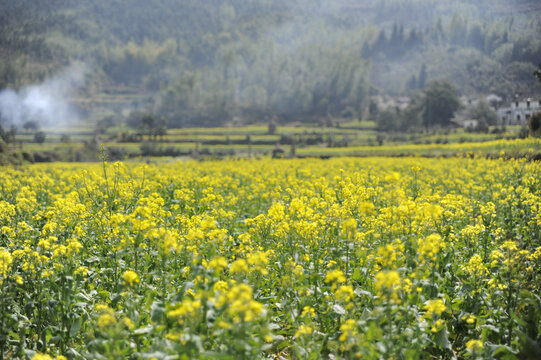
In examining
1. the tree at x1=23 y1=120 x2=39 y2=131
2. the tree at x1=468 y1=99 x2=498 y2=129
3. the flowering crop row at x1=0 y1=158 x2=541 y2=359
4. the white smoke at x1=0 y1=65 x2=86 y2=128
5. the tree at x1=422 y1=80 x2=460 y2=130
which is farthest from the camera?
the white smoke at x1=0 y1=65 x2=86 y2=128

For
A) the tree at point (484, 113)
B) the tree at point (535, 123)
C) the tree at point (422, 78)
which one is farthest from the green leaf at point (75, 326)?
the tree at point (422, 78)

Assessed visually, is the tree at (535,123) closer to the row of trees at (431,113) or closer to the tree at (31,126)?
the row of trees at (431,113)

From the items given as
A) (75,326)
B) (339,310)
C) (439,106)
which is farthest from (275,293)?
(439,106)

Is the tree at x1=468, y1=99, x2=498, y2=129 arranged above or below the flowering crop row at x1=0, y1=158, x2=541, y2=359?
above

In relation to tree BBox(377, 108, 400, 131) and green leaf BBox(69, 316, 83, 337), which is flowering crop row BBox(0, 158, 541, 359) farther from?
tree BBox(377, 108, 400, 131)

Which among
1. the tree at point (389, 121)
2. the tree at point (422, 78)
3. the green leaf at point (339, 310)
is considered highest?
the tree at point (422, 78)

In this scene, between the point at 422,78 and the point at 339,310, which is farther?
the point at 422,78

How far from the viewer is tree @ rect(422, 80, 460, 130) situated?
10312 cm

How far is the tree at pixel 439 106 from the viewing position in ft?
338

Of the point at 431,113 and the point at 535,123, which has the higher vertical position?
the point at 431,113

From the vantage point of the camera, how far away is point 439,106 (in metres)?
104

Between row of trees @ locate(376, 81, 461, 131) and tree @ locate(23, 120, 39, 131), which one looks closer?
row of trees @ locate(376, 81, 461, 131)

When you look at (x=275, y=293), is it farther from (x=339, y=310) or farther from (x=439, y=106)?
(x=439, y=106)

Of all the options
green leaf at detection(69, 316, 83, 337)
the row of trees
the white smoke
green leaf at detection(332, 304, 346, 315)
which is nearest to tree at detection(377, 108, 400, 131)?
the row of trees
